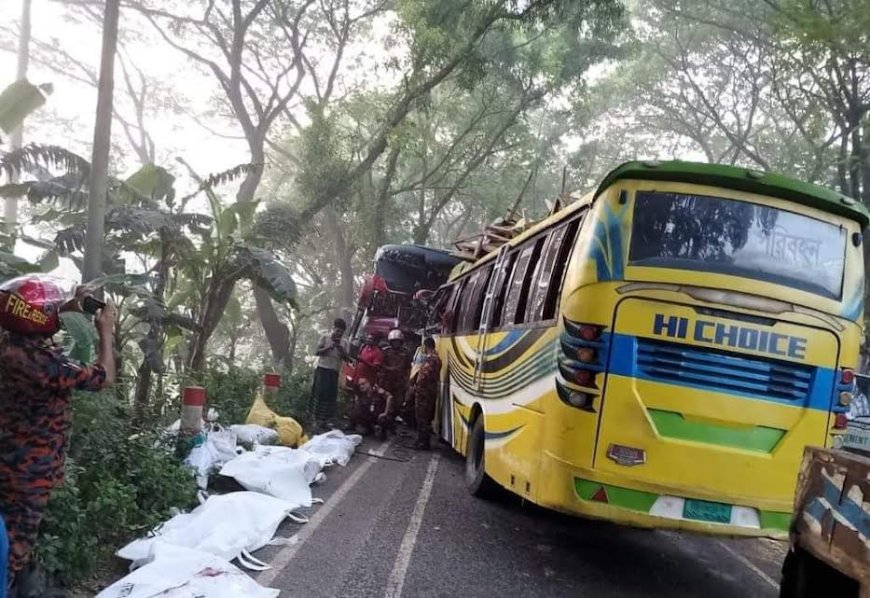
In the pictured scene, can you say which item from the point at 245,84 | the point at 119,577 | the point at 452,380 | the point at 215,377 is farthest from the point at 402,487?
the point at 245,84

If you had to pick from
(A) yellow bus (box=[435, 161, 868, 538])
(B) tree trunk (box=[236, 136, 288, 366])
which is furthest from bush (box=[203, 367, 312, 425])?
(A) yellow bus (box=[435, 161, 868, 538])

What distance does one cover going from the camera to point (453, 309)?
10336 millimetres

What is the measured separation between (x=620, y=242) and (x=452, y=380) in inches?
190

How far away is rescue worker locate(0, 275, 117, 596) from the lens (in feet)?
11.1

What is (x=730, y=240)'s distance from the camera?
492cm

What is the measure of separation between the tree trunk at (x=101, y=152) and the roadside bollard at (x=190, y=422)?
1577 millimetres

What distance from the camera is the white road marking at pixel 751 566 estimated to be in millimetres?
5802

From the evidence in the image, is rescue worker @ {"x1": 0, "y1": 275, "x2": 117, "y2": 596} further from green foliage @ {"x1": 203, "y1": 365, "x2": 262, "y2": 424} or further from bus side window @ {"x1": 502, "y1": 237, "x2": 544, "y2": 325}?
green foliage @ {"x1": 203, "y1": 365, "x2": 262, "y2": 424}

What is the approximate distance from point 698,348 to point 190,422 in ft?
14.6

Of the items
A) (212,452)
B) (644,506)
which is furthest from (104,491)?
(644,506)

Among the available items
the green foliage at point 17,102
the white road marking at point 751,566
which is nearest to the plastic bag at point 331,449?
the white road marking at point 751,566

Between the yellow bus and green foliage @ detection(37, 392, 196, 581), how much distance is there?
2.70 metres

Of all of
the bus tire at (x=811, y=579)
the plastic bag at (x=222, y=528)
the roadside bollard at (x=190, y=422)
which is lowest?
the plastic bag at (x=222, y=528)

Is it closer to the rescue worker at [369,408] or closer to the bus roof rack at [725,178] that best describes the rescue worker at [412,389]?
the rescue worker at [369,408]
